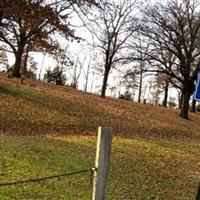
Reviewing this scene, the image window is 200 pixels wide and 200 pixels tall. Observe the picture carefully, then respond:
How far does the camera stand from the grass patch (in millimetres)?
9805

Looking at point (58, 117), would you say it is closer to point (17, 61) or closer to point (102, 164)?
point (17, 61)

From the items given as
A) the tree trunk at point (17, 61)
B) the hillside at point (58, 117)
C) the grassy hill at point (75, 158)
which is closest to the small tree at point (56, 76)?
the tree trunk at point (17, 61)

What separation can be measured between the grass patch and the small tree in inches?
1561

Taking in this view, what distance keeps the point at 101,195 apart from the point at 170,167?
9.19 meters

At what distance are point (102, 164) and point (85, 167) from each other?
6686mm

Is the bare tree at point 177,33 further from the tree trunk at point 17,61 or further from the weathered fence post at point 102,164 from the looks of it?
the weathered fence post at point 102,164

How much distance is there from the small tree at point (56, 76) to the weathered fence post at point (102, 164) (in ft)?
169

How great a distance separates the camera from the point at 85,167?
12.2 metres

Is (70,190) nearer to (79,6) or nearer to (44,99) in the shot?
(79,6)

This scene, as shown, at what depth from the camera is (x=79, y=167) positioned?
39.6ft

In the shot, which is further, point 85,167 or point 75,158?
point 75,158

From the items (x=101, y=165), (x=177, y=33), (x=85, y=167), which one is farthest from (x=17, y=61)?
(x=101, y=165)

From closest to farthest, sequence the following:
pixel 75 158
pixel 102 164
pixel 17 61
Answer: pixel 102 164, pixel 75 158, pixel 17 61

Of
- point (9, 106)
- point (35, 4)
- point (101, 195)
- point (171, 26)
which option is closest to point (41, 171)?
point (101, 195)
